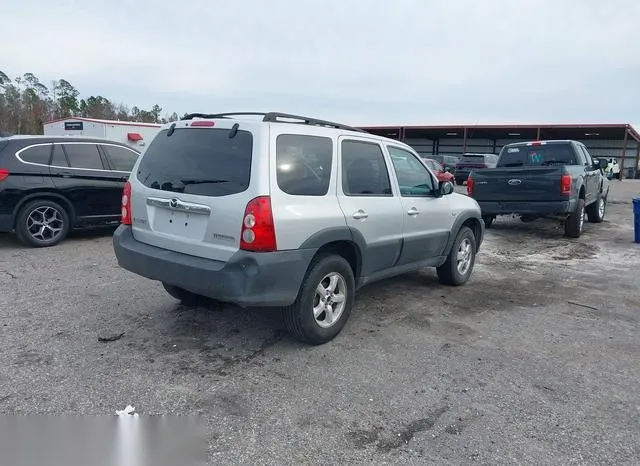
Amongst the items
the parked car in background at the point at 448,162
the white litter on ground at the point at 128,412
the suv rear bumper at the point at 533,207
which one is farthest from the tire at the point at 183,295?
the parked car in background at the point at 448,162

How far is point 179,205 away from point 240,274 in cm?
83

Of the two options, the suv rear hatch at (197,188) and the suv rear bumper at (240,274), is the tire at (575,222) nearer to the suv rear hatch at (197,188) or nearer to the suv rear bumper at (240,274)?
the suv rear bumper at (240,274)

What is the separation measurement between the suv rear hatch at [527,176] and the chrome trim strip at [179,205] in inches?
295

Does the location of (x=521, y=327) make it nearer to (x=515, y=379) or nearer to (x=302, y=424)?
(x=515, y=379)

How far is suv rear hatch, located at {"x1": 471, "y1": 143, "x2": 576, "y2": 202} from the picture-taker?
9117mm

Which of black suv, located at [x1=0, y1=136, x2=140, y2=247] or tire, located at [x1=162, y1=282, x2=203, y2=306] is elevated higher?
black suv, located at [x1=0, y1=136, x2=140, y2=247]

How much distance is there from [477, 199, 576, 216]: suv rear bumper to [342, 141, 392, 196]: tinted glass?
5.62 metres

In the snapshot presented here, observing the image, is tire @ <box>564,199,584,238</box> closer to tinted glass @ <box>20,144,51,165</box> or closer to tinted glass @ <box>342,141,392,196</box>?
tinted glass @ <box>342,141,392,196</box>

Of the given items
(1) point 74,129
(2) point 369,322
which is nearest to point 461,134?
(1) point 74,129

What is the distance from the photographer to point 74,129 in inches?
680

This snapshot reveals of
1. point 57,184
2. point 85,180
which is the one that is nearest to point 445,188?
point 85,180

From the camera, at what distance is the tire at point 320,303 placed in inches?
152

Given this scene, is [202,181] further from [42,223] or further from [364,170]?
[42,223]

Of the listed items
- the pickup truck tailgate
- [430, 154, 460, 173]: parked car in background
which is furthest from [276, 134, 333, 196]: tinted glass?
[430, 154, 460, 173]: parked car in background
